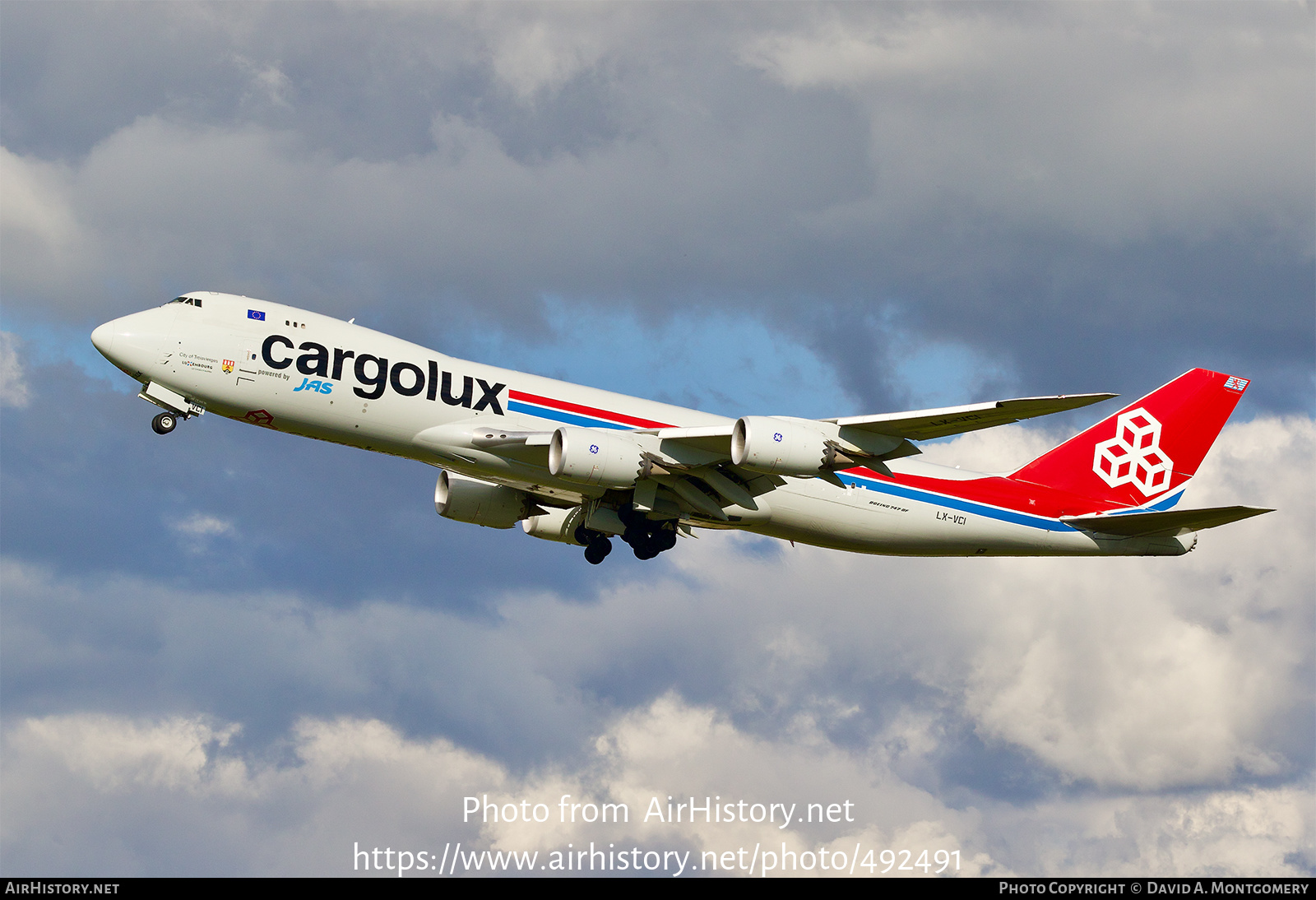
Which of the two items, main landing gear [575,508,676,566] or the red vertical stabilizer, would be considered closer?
main landing gear [575,508,676,566]

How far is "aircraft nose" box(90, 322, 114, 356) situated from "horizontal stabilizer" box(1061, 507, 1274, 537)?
30855 mm

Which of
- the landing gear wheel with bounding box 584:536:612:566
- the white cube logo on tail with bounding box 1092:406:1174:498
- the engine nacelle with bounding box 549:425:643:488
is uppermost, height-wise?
the white cube logo on tail with bounding box 1092:406:1174:498

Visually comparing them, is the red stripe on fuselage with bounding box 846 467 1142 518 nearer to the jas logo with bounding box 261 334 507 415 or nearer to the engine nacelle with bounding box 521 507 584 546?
the engine nacelle with bounding box 521 507 584 546

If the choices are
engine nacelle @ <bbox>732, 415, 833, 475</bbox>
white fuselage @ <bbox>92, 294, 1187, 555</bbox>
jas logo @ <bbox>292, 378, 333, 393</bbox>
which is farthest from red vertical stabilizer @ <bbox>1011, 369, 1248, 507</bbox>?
jas logo @ <bbox>292, 378, 333, 393</bbox>

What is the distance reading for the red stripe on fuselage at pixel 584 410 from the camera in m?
39.0

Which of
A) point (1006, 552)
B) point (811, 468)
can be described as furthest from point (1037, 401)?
point (1006, 552)

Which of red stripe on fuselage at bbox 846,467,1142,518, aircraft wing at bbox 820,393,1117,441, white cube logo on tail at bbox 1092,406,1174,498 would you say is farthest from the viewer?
white cube logo on tail at bbox 1092,406,1174,498

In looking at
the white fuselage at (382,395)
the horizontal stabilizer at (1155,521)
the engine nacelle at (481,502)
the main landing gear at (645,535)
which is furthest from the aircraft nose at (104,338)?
the horizontal stabilizer at (1155,521)

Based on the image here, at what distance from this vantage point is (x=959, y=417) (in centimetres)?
A: 3512

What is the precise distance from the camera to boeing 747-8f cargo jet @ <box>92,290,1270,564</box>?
3628cm

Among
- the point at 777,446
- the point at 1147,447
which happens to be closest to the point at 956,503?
the point at 1147,447

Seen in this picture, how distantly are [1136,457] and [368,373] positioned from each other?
90.8 ft

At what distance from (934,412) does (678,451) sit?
7469 mm

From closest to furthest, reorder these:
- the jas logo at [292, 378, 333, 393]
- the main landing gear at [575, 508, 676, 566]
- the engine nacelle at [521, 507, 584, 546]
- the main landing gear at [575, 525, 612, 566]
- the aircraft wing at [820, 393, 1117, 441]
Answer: the aircraft wing at [820, 393, 1117, 441] < the jas logo at [292, 378, 333, 393] < the main landing gear at [575, 508, 676, 566] < the main landing gear at [575, 525, 612, 566] < the engine nacelle at [521, 507, 584, 546]
